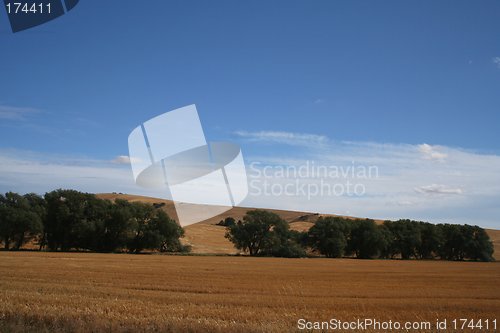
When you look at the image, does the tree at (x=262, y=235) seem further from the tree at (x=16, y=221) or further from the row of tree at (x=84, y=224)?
the tree at (x=16, y=221)

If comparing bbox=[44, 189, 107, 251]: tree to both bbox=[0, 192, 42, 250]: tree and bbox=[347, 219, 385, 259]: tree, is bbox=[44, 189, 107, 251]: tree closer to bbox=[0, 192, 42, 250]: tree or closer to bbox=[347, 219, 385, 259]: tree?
bbox=[0, 192, 42, 250]: tree

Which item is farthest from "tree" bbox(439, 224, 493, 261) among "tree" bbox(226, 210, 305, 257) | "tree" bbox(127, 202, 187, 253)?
"tree" bbox(127, 202, 187, 253)

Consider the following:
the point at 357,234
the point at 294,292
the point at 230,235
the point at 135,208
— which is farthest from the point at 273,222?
the point at 294,292

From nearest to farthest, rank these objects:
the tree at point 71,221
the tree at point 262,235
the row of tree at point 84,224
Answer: the row of tree at point 84,224 → the tree at point 71,221 → the tree at point 262,235

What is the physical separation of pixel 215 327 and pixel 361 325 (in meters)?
5.54

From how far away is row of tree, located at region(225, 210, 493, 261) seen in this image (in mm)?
102750

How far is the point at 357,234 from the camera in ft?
350

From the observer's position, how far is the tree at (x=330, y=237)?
102m

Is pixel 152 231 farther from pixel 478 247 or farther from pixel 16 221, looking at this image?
pixel 478 247

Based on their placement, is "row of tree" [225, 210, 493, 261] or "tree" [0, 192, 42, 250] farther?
"row of tree" [225, 210, 493, 261]

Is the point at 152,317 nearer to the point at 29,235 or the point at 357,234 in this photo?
the point at 29,235

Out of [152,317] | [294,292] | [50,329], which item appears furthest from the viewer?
[294,292]

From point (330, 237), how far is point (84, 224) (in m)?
53.1

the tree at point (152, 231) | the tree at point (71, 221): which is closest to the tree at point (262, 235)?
the tree at point (152, 231)
